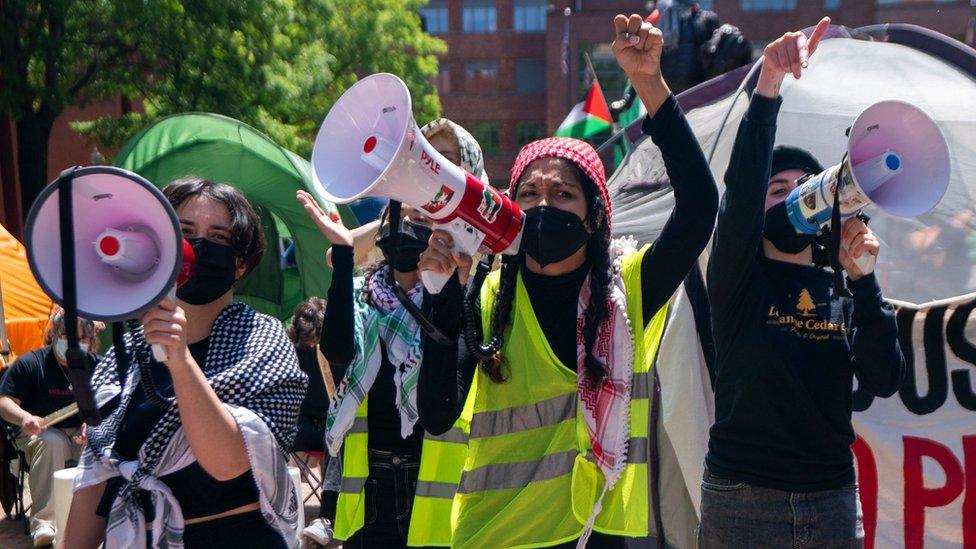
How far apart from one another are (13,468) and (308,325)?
2652 mm

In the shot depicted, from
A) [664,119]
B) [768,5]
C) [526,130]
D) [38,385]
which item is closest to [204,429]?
[664,119]

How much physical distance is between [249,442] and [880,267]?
3.37 metres

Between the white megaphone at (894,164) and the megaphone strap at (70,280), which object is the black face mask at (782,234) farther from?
the megaphone strap at (70,280)

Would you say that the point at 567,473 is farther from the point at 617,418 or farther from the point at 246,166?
the point at 246,166

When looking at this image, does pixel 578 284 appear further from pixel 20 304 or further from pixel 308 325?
Answer: pixel 20 304

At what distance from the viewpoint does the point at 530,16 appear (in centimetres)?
4884

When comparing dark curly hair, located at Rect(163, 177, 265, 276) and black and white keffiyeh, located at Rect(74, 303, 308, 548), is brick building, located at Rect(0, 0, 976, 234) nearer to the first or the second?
dark curly hair, located at Rect(163, 177, 265, 276)

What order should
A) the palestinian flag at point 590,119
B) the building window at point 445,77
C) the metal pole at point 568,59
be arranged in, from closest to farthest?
the palestinian flag at point 590,119
the metal pole at point 568,59
the building window at point 445,77

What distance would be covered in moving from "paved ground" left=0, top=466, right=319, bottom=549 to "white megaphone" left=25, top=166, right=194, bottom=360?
5494mm

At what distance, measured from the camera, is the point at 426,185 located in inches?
87.9

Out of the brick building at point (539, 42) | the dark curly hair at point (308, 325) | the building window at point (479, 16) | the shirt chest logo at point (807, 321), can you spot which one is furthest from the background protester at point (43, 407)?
the building window at point (479, 16)

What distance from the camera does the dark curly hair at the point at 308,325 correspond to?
625 cm

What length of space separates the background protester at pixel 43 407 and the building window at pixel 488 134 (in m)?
41.3

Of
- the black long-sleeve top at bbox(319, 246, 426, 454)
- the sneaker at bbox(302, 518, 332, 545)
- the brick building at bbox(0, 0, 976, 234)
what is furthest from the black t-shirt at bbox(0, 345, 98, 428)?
the brick building at bbox(0, 0, 976, 234)
